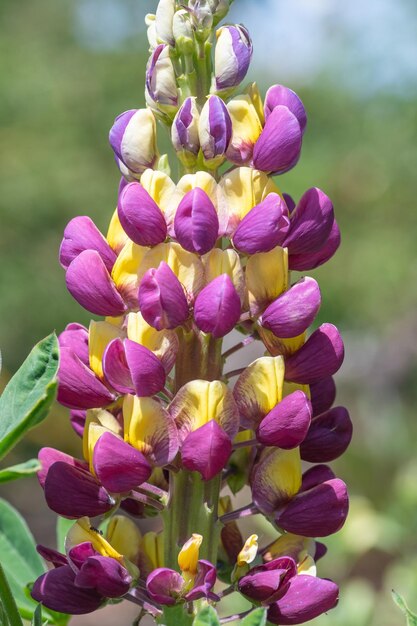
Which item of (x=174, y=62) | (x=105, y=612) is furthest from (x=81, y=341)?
(x=105, y=612)

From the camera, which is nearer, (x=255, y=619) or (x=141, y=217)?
(x=255, y=619)

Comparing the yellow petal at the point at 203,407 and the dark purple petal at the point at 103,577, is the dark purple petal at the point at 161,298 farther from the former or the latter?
the dark purple petal at the point at 103,577

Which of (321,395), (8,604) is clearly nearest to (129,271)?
(321,395)

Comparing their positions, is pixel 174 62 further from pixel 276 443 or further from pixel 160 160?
pixel 276 443

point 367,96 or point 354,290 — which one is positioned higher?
point 367,96

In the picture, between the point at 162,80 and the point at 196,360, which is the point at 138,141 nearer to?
the point at 162,80

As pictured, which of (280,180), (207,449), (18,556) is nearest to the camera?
(207,449)
